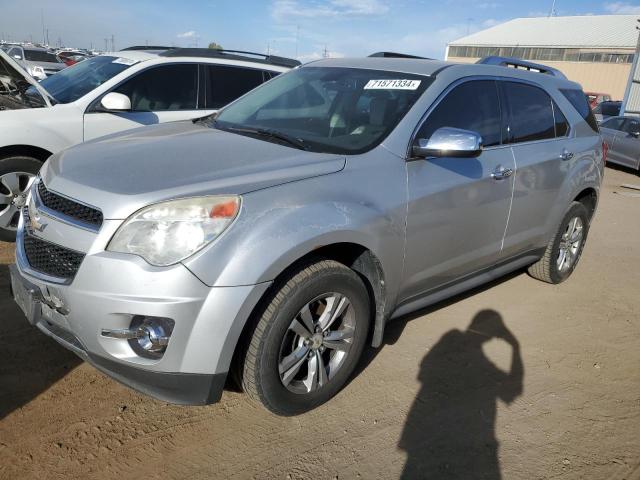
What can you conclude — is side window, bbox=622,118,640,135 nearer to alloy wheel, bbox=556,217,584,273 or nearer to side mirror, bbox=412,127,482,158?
alloy wheel, bbox=556,217,584,273

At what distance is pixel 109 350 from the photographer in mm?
2277

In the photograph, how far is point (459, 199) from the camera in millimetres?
3230

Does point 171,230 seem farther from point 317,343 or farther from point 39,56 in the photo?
point 39,56

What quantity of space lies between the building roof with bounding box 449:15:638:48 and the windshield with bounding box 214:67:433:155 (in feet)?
168

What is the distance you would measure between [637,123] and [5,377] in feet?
47.7

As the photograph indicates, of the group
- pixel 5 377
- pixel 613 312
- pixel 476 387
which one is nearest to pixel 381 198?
pixel 476 387

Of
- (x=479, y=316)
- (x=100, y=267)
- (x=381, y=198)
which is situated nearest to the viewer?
(x=100, y=267)

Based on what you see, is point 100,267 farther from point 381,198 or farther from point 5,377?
point 381,198

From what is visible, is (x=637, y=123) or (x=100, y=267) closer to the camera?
(x=100, y=267)

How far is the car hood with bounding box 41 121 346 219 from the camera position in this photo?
2.31 m

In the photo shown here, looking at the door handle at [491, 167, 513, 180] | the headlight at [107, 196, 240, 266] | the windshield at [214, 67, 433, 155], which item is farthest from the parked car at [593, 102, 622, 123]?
the headlight at [107, 196, 240, 266]

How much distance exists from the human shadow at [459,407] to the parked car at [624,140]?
11.3m

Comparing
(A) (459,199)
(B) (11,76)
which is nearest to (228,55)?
(B) (11,76)

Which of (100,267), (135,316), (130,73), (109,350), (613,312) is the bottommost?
(613,312)
